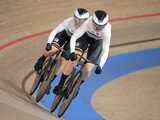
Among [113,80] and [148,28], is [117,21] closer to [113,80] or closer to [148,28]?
[148,28]

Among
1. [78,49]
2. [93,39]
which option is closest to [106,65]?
[93,39]

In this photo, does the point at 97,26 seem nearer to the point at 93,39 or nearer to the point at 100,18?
the point at 100,18

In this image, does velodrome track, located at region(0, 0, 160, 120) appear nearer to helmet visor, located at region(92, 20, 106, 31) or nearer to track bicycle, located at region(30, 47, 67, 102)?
track bicycle, located at region(30, 47, 67, 102)

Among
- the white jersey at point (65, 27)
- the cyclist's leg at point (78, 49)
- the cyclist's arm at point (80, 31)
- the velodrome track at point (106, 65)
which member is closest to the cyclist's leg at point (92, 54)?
the cyclist's leg at point (78, 49)

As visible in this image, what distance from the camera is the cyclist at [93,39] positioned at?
4312mm

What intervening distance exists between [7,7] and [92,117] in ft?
15.1

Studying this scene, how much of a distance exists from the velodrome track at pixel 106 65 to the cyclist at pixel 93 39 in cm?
79

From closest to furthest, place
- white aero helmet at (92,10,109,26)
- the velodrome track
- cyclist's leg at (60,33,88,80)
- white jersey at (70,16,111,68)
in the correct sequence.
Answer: white aero helmet at (92,10,109,26), white jersey at (70,16,111,68), cyclist's leg at (60,33,88,80), the velodrome track

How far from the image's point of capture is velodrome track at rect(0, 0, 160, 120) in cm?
520

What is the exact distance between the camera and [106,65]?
6.94 meters

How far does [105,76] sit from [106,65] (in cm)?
46

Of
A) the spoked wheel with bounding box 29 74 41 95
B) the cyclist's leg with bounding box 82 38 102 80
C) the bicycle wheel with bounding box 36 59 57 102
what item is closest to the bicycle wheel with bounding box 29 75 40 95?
the spoked wheel with bounding box 29 74 41 95

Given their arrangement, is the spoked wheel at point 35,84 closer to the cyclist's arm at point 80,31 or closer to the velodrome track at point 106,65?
the velodrome track at point 106,65

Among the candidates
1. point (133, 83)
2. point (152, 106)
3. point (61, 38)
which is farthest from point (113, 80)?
point (61, 38)
